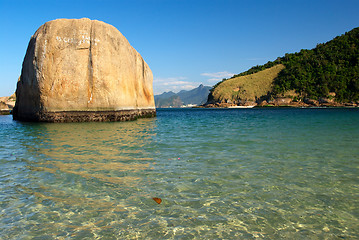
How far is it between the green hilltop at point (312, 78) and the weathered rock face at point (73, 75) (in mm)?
100248

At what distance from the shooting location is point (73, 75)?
19.8 m

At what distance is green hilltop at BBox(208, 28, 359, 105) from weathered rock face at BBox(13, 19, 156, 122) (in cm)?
10025

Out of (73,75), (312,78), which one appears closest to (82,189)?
(73,75)

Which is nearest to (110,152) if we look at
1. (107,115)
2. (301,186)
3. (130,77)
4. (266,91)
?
(301,186)

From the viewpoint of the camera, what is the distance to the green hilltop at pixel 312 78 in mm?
97663

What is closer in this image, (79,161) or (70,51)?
(79,161)

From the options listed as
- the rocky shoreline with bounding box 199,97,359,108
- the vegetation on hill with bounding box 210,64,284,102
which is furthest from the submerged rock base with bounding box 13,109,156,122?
the vegetation on hill with bounding box 210,64,284,102

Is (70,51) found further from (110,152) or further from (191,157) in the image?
(191,157)

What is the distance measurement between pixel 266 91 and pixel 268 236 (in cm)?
12348

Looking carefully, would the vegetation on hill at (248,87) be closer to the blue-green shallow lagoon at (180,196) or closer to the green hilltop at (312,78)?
the green hilltop at (312,78)

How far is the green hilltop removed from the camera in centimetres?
9766

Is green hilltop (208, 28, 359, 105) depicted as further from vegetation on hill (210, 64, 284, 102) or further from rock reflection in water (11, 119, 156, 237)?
rock reflection in water (11, 119, 156, 237)

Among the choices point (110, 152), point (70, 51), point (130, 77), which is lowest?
point (110, 152)

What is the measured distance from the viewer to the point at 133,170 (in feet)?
18.7
